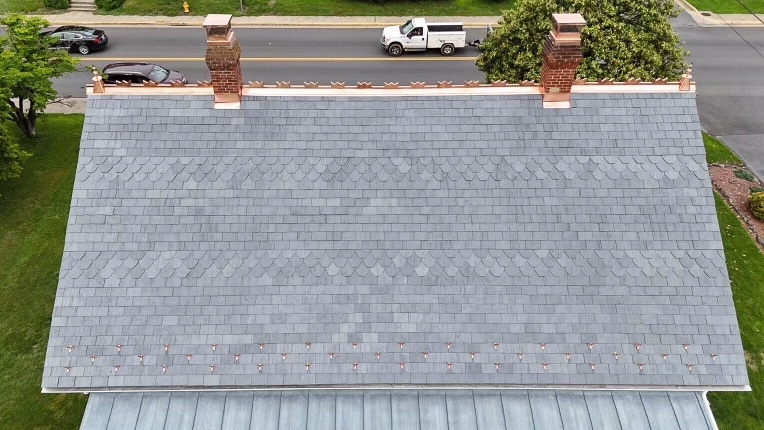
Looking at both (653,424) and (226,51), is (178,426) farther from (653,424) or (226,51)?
(653,424)

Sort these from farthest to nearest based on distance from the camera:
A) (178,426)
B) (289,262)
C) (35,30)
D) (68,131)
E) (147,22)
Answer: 1. (147,22)
2. (68,131)
3. (35,30)
4. (289,262)
5. (178,426)

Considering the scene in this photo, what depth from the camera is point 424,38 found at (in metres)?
29.9

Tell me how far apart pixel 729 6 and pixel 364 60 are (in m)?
27.1

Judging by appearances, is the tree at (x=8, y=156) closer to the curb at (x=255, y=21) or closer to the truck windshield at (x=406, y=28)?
the curb at (x=255, y=21)

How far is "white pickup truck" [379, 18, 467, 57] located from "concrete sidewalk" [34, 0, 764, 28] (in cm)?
404

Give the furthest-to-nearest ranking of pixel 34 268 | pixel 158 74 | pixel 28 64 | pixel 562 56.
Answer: pixel 158 74
pixel 28 64
pixel 34 268
pixel 562 56

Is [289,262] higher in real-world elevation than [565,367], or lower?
higher

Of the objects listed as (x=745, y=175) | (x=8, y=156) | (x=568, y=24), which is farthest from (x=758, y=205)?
(x=8, y=156)

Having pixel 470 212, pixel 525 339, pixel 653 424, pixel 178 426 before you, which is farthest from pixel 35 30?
pixel 653 424

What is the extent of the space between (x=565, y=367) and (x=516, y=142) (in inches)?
196

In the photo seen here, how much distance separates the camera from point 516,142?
455 inches

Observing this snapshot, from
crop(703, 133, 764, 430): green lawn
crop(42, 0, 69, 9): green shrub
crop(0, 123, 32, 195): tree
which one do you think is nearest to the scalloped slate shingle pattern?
crop(703, 133, 764, 430): green lawn

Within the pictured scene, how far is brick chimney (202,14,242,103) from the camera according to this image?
10961 millimetres

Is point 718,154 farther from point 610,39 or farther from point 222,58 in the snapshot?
point 222,58
